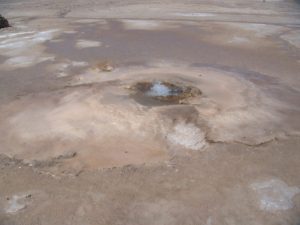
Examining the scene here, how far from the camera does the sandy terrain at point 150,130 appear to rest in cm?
402

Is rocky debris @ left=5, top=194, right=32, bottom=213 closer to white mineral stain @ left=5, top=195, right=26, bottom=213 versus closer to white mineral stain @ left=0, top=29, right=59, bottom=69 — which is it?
white mineral stain @ left=5, top=195, right=26, bottom=213

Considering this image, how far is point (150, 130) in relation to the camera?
5.30 meters

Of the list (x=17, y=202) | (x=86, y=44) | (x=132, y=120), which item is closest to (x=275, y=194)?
(x=132, y=120)

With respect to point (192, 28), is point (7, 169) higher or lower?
higher

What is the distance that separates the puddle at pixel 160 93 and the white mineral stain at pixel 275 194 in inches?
86.0

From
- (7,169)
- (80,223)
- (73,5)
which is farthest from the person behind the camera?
(73,5)

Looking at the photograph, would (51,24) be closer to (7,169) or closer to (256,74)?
(256,74)

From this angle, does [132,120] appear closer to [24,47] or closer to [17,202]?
[17,202]

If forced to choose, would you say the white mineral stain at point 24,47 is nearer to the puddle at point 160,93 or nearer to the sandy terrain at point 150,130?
the sandy terrain at point 150,130

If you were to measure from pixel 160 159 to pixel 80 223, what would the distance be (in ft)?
4.36

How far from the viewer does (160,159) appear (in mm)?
4770

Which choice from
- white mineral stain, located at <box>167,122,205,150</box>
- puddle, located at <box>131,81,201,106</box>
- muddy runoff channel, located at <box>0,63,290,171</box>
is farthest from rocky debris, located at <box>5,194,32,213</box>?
puddle, located at <box>131,81,201,106</box>

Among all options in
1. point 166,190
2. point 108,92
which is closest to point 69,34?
point 108,92

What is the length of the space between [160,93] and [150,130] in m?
1.36
